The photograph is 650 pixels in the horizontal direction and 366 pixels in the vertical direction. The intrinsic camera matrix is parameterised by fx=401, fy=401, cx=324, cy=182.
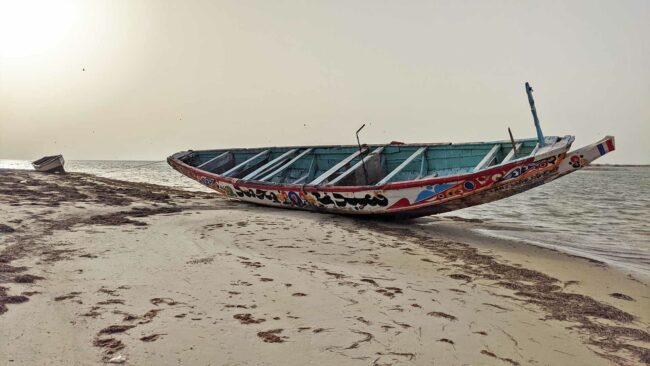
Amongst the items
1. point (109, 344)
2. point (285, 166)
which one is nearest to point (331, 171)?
point (285, 166)

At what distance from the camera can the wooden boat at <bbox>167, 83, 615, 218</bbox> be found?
7.12 m

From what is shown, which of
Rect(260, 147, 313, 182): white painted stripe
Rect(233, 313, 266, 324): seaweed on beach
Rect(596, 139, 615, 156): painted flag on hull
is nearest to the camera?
Rect(233, 313, 266, 324): seaweed on beach

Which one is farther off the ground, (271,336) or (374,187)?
(374,187)

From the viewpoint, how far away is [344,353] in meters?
2.49

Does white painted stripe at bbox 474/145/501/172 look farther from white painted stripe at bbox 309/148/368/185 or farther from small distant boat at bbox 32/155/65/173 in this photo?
small distant boat at bbox 32/155/65/173

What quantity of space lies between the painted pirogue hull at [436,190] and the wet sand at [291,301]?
1.42 metres

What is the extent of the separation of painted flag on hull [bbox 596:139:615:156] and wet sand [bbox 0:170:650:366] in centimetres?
191

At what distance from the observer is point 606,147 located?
670 cm

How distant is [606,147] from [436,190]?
9.36 feet

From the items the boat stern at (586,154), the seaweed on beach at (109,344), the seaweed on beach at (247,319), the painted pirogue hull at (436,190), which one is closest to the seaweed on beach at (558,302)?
the painted pirogue hull at (436,190)

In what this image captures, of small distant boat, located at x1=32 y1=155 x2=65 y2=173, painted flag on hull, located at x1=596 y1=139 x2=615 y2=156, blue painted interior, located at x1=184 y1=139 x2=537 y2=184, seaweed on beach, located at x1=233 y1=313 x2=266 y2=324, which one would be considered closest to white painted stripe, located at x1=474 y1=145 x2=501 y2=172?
blue painted interior, located at x1=184 y1=139 x2=537 y2=184

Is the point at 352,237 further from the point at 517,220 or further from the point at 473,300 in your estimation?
the point at 517,220

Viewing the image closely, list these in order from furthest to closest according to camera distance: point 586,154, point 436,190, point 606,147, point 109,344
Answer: point 436,190 → point 586,154 → point 606,147 → point 109,344

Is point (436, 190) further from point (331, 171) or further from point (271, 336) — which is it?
point (271, 336)
